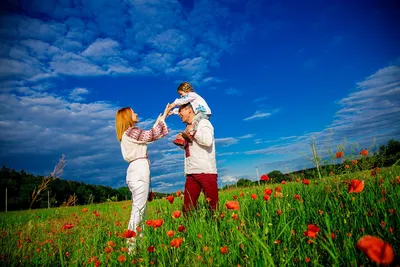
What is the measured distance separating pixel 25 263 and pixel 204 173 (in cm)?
283

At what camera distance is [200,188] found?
4312 millimetres

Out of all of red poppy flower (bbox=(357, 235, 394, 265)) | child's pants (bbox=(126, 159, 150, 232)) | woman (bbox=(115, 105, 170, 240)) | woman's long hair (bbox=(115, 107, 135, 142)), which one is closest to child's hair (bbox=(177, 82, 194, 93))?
woman (bbox=(115, 105, 170, 240))

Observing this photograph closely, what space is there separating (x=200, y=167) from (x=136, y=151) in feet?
3.66

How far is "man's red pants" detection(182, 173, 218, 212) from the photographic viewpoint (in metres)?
4.10

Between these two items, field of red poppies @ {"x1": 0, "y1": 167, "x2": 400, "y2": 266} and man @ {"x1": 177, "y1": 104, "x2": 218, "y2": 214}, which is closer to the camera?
field of red poppies @ {"x1": 0, "y1": 167, "x2": 400, "y2": 266}

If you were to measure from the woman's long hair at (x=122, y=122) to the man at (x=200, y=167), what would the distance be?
0.93m

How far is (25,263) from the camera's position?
3.40 meters

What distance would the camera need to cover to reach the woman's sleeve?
419 centimetres

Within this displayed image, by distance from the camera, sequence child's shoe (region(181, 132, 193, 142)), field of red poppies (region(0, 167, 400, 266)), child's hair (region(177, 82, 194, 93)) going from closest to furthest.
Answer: field of red poppies (region(0, 167, 400, 266)) → child's shoe (region(181, 132, 193, 142)) → child's hair (region(177, 82, 194, 93))

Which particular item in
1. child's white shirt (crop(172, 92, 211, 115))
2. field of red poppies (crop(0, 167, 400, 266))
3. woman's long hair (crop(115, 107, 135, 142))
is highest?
child's white shirt (crop(172, 92, 211, 115))

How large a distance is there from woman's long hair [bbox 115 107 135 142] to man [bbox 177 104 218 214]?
931mm

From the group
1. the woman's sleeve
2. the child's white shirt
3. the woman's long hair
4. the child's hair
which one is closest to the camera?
the woman's sleeve

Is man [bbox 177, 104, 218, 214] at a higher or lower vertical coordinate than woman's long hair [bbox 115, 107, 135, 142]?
lower

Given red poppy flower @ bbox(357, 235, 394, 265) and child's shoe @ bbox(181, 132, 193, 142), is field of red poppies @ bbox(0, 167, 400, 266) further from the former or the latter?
child's shoe @ bbox(181, 132, 193, 142)
